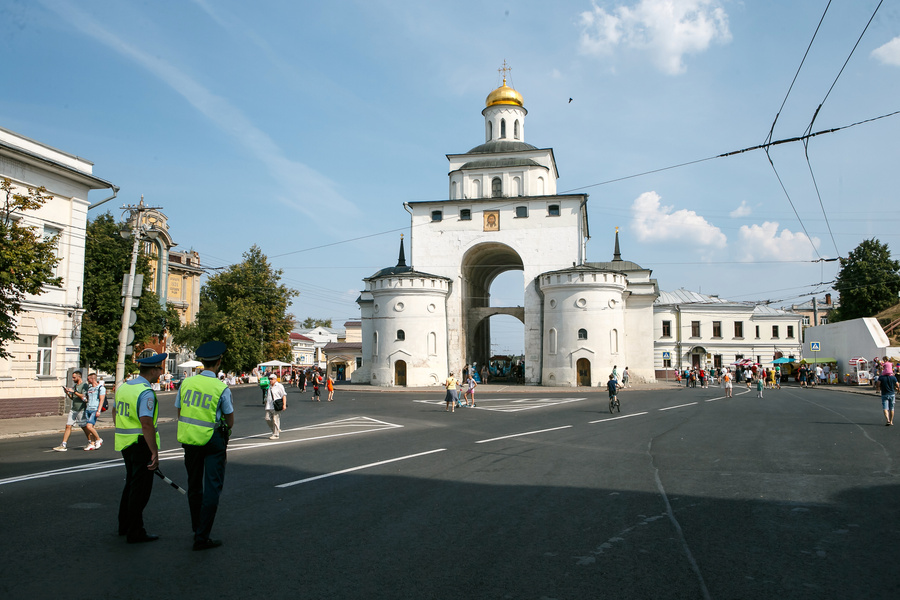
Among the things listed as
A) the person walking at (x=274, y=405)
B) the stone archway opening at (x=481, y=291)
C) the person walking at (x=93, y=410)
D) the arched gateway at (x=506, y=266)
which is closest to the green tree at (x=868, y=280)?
the arched gateway at (x=506, y=266)

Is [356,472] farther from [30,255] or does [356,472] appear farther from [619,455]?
[30,255]

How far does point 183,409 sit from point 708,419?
1623 centimetres

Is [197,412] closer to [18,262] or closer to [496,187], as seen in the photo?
[18,262]

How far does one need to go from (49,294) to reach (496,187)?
33301 mm

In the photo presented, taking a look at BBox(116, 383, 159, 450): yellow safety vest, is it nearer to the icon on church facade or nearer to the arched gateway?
the arched gateway

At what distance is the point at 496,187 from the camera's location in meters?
48.9

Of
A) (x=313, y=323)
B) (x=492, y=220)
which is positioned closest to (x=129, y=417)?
(x=492, y=220)

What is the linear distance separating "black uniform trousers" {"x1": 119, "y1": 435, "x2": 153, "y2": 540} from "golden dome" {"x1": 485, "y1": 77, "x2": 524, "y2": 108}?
50.3m

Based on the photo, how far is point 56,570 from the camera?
4.75 m

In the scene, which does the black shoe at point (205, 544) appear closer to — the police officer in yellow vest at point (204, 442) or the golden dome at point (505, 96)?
the police officer in yellow vest at point (204, 442)

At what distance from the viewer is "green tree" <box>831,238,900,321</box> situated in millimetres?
54688

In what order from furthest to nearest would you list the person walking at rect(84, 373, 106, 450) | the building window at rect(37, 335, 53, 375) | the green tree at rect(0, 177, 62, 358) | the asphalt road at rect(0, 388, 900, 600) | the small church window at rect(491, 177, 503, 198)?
1. the small church window at rect(491, 177, 503, 198)
2. the building window at rect(37, 335, 53, 375)
3. the green tree at rect(0, 177, 62, 358)
4. the person walking at rect(84, 373, 106, 450)
5. the asphalt road at rect(0, 388, 900, 600)

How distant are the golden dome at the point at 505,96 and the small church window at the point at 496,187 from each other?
799 cm

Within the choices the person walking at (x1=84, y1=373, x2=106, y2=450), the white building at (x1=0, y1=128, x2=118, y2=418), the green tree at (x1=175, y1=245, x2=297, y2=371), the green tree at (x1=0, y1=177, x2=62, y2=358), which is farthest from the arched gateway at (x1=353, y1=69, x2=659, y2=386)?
the person walking at (x1=84, y1=373, x2=106, y2=450)
